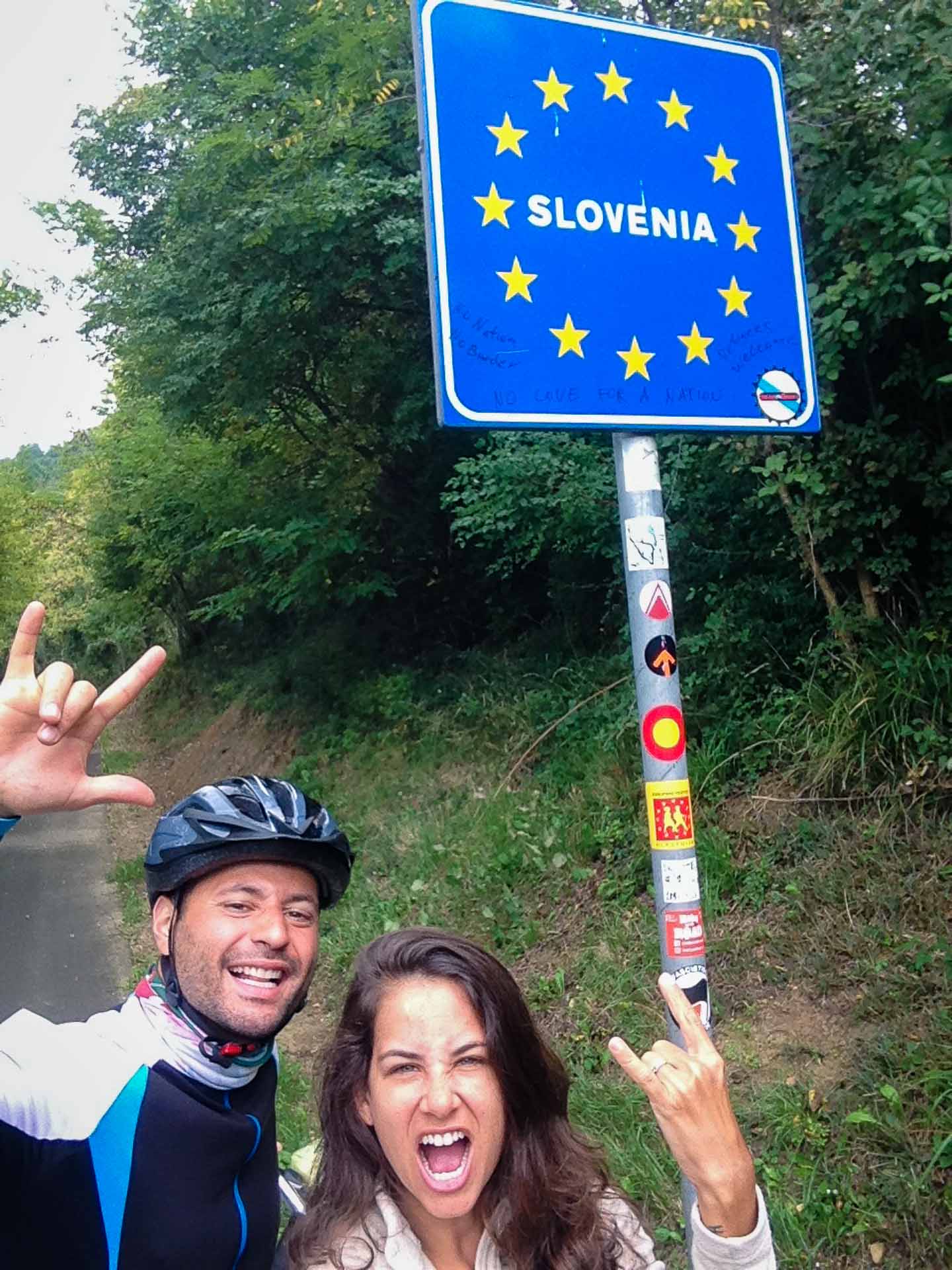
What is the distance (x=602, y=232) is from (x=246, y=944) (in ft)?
5.21

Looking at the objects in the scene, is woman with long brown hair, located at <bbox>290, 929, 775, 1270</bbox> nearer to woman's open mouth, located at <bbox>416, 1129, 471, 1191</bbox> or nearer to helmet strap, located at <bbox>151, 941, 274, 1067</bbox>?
woman's open mouth, located at <bbox>416, 1129, 471, 1191</bbox>

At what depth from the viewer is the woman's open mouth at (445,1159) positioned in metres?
1.67

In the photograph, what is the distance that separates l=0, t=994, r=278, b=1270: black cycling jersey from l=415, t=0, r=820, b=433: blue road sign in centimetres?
133

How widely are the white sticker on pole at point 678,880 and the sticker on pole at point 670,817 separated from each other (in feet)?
0.10

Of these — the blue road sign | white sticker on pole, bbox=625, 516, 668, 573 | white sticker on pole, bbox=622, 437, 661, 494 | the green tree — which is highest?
the green tree

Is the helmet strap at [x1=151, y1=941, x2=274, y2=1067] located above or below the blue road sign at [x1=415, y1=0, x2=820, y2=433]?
below

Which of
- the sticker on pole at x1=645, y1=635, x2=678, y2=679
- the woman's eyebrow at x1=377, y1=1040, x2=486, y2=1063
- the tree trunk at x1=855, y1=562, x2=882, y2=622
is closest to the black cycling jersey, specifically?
the woman's eyebrow at x1=377, y1=1040, x2=486, y2=1063

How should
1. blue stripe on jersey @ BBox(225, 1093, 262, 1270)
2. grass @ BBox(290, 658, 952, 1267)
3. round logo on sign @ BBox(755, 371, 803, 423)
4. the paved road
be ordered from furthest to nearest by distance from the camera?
1. the paved road
2. grass @ BBox(290, 658, 952, 1267)
3. round logo on sign @ BBox(755, 371, 803, 423)
4. blue stripe on jersey @ BBox(225, 1093, 262, 1270)

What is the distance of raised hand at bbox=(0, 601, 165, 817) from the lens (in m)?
1.60

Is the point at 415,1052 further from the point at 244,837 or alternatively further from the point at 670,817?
the point at 670,817

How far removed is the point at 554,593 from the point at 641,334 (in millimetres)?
7508

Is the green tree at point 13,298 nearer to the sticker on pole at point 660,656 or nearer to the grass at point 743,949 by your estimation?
the grass at point 743,949

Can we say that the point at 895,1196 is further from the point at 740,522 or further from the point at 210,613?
the point at 210,613

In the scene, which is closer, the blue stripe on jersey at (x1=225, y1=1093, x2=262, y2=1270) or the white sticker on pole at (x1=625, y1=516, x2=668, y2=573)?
the blue stripe on jersey at (x1=225, y1=1093, x2=262, y2=1270)
